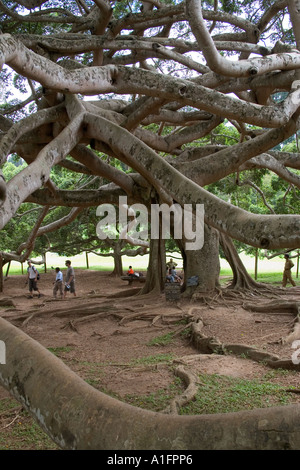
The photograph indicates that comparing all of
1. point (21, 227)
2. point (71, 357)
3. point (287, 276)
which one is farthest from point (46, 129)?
point (21, 227)

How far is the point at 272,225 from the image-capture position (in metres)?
2.42

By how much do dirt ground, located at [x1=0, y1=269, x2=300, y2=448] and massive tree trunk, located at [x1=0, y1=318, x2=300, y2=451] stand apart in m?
2.93

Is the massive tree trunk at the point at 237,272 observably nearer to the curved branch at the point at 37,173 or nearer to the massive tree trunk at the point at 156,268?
the massive tree trunk at the point at 156,268

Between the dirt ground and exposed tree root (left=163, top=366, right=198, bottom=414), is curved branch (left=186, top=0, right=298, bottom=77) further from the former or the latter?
the dirt ground

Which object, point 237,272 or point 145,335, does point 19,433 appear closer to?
point 145,335

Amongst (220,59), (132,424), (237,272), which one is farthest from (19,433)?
(237,272)

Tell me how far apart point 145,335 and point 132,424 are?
568 centimetres

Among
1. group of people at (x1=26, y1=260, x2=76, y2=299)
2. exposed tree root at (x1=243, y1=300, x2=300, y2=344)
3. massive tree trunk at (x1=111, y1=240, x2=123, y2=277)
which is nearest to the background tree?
exposed tree root at (x1=243, y1=300, x2=300, y2=344)

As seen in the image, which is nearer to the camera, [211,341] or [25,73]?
[25,73]

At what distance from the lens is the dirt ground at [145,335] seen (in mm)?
5129

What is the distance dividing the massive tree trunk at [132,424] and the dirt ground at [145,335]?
9.61ft

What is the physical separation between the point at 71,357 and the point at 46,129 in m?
3.90
